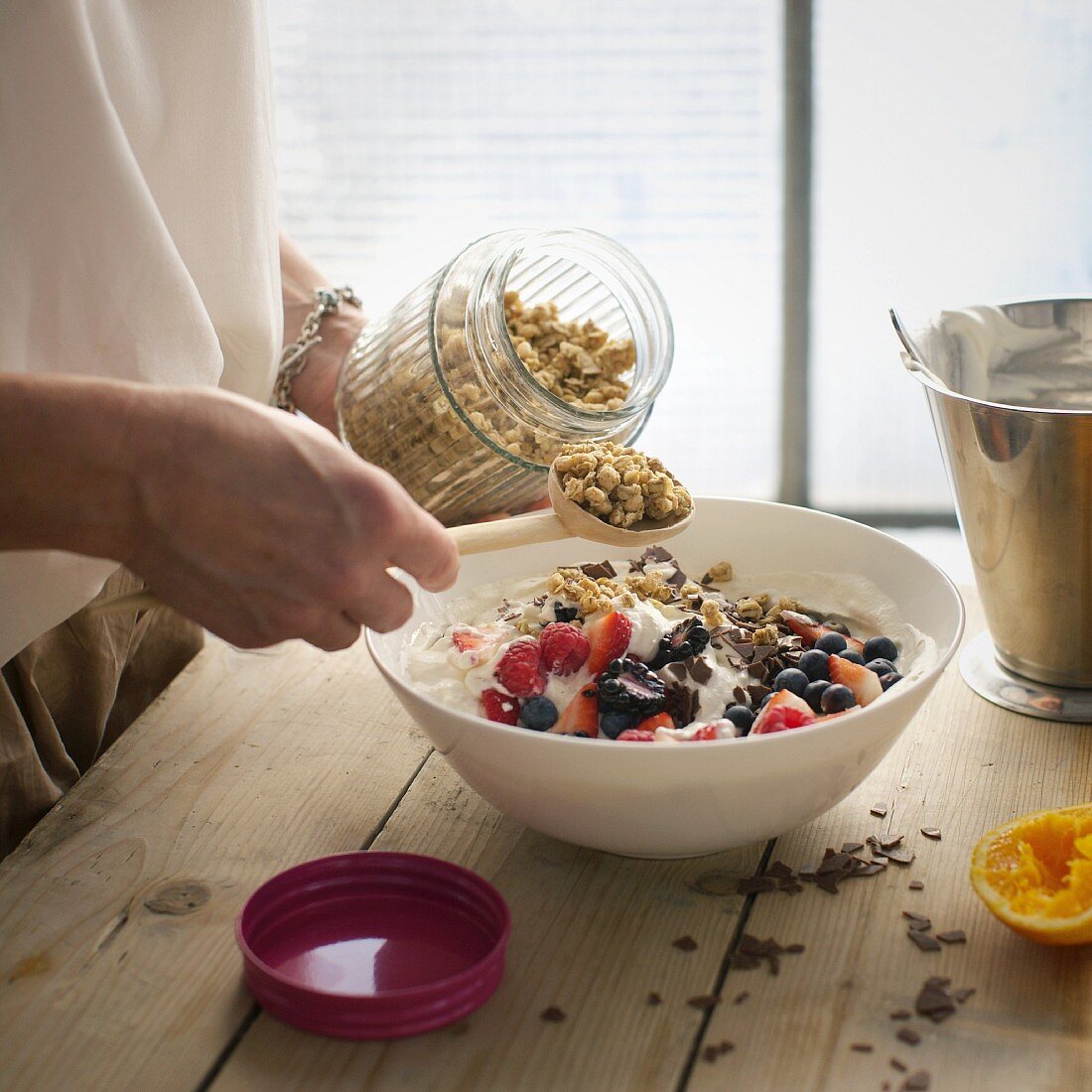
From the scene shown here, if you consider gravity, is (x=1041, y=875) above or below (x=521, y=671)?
below

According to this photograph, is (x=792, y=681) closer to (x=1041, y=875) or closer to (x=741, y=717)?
(x=741, y=717)

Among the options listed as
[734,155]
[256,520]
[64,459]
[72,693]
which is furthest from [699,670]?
[734,155]

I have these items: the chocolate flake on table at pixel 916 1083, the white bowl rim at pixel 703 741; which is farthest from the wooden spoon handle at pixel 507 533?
the chocolate flake on table at pixel 916 1083

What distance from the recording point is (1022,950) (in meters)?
0.79

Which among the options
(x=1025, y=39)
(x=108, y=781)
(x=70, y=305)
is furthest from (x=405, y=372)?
(x=1025, y=39)

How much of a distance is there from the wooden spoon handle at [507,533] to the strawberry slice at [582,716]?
0.45 feet

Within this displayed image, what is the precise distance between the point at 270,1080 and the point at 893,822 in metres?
0.51

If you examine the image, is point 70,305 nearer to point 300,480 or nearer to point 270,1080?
point 300,480

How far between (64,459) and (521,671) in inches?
14.5

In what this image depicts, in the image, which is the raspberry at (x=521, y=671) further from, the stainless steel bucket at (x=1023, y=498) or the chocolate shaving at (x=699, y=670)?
the stainless steel bucket at (x=1023, y=498)

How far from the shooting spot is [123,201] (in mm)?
916

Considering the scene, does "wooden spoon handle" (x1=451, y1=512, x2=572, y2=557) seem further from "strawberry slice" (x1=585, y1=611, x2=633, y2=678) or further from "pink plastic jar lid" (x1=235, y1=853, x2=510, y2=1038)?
"pink plastic jar lid" (x1=235, y1=853, x2=510, y2=1038)

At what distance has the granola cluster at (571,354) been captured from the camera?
3.91 ft

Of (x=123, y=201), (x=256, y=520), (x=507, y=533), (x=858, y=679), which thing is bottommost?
→ (x=858, y=679)
